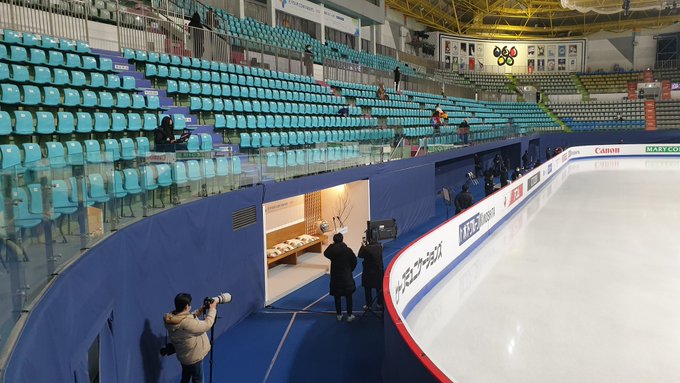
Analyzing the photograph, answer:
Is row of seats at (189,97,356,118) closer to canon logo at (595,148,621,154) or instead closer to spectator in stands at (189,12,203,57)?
spectator in stands at (189,12,203,57)

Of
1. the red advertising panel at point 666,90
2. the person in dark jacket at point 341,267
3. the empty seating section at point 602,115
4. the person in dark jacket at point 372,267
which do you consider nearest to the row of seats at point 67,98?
the person in dark jacket at point 341,267

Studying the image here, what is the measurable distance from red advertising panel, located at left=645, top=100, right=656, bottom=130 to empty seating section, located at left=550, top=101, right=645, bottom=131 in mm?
316

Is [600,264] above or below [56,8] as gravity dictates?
below

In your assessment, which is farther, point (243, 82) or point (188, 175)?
point (243, 82)

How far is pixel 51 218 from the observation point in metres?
3.43

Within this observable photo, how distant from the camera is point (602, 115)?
132ft

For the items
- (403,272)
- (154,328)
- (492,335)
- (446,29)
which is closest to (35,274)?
(154,328)

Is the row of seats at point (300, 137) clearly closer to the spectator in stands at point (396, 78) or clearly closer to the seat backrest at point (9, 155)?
the seat backrest at point (9, 155)

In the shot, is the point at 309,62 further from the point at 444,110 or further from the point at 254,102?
the point at 444,110

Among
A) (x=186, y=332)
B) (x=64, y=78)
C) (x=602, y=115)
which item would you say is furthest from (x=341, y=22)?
(x=602, y=115)

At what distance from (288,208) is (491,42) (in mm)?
40990

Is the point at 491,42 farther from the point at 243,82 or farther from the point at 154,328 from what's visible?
the point at 154,328

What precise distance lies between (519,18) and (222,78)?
4083 centimetres

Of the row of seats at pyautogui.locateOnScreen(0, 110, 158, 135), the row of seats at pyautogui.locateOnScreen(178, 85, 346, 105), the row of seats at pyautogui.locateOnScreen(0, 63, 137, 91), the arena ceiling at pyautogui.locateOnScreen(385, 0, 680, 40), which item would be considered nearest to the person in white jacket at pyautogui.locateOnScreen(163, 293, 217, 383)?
the row of seats at pyautogui.locateOnScreen(0, 110, 158, 135)
